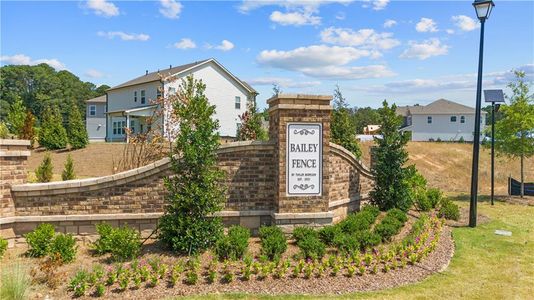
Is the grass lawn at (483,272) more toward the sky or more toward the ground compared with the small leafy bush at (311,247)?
more toward the ground

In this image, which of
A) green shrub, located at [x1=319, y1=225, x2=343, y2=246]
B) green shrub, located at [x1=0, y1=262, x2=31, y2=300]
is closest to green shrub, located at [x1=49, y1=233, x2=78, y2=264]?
green shrub, located at [x1=0, y1=262, x2=31, y2=300]

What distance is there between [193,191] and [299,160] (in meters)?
2.44

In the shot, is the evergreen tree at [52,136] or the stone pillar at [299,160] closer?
the stone pillar at [299,160]

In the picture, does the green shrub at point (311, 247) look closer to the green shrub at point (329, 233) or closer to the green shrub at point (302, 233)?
the green shrub at point (302, 233)

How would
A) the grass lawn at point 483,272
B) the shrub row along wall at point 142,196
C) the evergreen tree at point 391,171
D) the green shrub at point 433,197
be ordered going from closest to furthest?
the grass lawn at point 483,272 → the shrub row along wall at point 142,196 → the evergreen tree at point 391,171 → the green shrub at point 433,197

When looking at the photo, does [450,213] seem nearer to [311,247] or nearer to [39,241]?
[311,247]

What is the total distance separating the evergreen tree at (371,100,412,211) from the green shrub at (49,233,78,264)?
7786 millimetres

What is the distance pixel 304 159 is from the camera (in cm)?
848

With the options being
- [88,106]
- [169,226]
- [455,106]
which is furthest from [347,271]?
[455,106]

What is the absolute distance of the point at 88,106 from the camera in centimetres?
4978

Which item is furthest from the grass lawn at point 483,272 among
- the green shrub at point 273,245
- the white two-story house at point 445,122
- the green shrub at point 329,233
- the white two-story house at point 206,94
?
the white two-story house at point 445,122

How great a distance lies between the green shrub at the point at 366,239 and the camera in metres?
7.86

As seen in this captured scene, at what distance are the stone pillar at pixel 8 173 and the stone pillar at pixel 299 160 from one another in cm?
524

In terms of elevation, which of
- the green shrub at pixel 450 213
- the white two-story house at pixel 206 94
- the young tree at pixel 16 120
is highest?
the white two-story house at pixel 206 94
